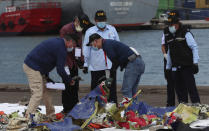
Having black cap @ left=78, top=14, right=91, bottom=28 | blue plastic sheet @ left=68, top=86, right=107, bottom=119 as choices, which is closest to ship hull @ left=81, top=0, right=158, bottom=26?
black cap @ left=78, top=14, right=91, bottom=28

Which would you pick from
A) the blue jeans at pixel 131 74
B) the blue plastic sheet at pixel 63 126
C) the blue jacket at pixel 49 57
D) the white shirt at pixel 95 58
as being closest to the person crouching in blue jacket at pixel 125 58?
the blue jeans at pixel 131 74

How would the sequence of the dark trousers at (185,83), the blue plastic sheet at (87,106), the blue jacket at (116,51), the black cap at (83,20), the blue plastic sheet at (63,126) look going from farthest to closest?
the dark trousers at (185,83)
the black cap at (83,20)
the blue jacket at (116,51)
the blue plastic sheet at (87,106)
the blue plastic sheet at (63,126)

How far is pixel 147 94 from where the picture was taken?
1025 centimetres

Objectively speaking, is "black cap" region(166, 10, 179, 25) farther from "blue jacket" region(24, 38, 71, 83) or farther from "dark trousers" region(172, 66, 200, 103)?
"blue jacket" region(24, 38, 71, 83)

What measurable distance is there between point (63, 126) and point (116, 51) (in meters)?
1.51

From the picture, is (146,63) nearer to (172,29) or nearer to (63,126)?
(172,29)

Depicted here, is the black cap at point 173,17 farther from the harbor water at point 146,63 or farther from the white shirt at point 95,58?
the harbor water at point 146,63

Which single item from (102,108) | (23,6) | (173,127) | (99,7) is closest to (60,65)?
(102,108)

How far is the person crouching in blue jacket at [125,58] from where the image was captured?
287 inches

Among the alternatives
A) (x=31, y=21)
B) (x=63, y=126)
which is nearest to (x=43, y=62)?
(x=63, y=126)

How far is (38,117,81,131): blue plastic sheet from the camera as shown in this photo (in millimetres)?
6309

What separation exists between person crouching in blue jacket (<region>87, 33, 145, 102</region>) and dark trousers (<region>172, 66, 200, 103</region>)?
0.88m

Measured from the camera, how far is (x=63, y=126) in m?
6.45

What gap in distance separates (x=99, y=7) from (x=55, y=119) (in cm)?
5775
